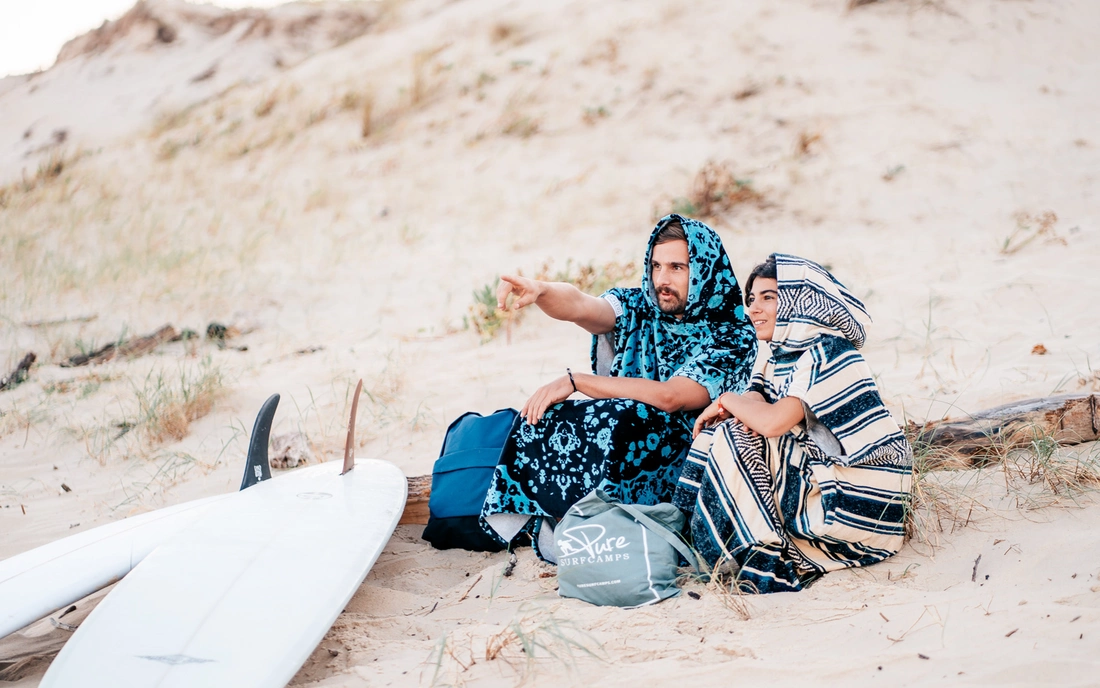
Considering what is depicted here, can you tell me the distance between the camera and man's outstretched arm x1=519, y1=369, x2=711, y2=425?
322 cm

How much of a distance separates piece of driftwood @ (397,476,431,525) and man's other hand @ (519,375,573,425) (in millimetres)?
605

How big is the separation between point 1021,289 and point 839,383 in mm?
3705

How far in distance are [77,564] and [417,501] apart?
49.4 inches

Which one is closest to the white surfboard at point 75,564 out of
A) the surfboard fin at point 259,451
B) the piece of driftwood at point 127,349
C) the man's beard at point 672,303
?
the surfboard fin at point 259,451

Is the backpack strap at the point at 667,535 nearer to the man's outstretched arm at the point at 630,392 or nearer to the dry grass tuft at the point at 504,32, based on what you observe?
Result: the man's outstretched arm at the point at 630,392

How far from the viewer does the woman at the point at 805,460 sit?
2.63 metres

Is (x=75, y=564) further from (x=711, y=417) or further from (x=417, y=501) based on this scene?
(x=711, y=417)

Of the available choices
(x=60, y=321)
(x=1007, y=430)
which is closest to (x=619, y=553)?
(x=1007, y=430)

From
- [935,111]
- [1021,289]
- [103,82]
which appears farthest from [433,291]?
[103,82]

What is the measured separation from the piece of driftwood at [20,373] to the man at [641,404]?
4490 mm

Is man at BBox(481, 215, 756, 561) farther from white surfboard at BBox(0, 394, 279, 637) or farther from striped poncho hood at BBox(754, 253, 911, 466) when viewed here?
white surfboard at BBox(0, 394, 279, 637)

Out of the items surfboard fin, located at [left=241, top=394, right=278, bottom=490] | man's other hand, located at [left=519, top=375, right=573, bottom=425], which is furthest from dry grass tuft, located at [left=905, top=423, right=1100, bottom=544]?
surfboard fin, located at [left=241, top=394, right=278, bottom=490]

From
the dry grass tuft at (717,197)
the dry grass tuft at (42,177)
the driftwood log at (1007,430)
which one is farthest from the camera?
the dry grass tuft at (42,177)

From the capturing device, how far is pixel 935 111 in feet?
31.0
